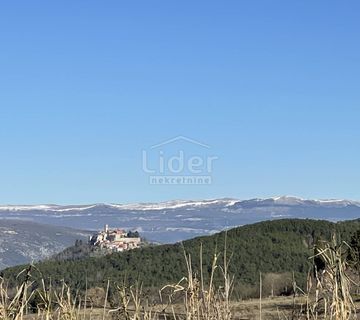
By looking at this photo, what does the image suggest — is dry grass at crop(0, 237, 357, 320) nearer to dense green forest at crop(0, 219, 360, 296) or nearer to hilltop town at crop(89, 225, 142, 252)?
dense green forest at crop(0, 219, 360, 296)

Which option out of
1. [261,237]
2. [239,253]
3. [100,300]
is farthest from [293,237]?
[100,300]

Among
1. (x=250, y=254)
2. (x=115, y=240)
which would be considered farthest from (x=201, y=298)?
(x=115, y=240)

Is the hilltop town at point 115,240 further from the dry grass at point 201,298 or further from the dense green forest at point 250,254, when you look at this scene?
the dry grass at point 201,298

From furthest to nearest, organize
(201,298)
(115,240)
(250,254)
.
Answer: (115,240)
(250,254)
(201,298)

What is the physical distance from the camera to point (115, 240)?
149 meters

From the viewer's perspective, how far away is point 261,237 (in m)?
109

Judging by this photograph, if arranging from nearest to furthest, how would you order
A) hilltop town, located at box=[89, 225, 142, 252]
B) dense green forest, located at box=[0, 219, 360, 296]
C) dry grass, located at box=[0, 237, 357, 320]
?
dry grass, located at box=[0, 237, 357, 320] → dense green forest, located at box=[0, 219, 360, 296] → hilltop town, located at box=[89, 225, 142, 252]

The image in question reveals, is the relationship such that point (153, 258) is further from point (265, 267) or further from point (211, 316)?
point (211, 316)

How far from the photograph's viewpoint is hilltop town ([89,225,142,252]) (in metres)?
141

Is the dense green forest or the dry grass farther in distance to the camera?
the dense green forest

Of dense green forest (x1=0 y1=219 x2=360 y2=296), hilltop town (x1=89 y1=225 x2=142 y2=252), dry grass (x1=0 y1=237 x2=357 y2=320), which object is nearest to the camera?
dry grass (x1=0 y1=237 x2=357 y2=320)

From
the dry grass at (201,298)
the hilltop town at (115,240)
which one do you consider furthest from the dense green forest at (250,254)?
the dry grass at (201,298)

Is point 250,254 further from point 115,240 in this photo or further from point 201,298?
point 201,298

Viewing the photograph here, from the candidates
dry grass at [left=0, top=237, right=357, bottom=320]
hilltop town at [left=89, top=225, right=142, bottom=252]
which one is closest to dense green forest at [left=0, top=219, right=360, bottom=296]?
hilltop town at [left=89, top=225, right=142, bottom=252]
